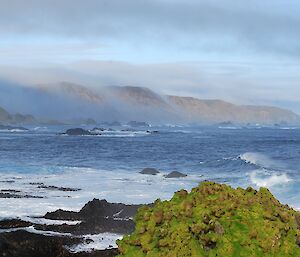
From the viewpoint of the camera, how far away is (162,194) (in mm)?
39062

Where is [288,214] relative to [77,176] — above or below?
above

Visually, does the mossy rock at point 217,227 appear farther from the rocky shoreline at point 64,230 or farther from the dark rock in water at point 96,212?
the dark rock in water at point 96,212

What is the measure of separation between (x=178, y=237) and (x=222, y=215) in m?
0.73

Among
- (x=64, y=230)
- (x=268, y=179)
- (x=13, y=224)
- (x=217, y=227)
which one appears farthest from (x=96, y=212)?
(x=268, y=179)

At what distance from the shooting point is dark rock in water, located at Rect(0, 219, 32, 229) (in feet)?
80.3

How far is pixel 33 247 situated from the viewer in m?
18.2

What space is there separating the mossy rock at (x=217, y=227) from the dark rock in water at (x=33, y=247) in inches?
347

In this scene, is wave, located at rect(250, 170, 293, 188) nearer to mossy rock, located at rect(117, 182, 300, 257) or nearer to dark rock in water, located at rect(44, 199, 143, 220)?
dark rock in water, located at rect(44, 199, 143, 220)

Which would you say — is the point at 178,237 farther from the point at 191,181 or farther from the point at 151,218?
the point at 191,181

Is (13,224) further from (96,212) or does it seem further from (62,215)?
(96,212)

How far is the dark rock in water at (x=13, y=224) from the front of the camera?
24.5m

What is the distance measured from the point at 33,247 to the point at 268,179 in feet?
111

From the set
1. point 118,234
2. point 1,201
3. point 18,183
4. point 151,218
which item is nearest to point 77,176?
point 18,183

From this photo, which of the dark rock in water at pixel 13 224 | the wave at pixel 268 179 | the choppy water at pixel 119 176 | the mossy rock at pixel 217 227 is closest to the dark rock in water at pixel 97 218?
the dark rock in water at pixel 13 224
